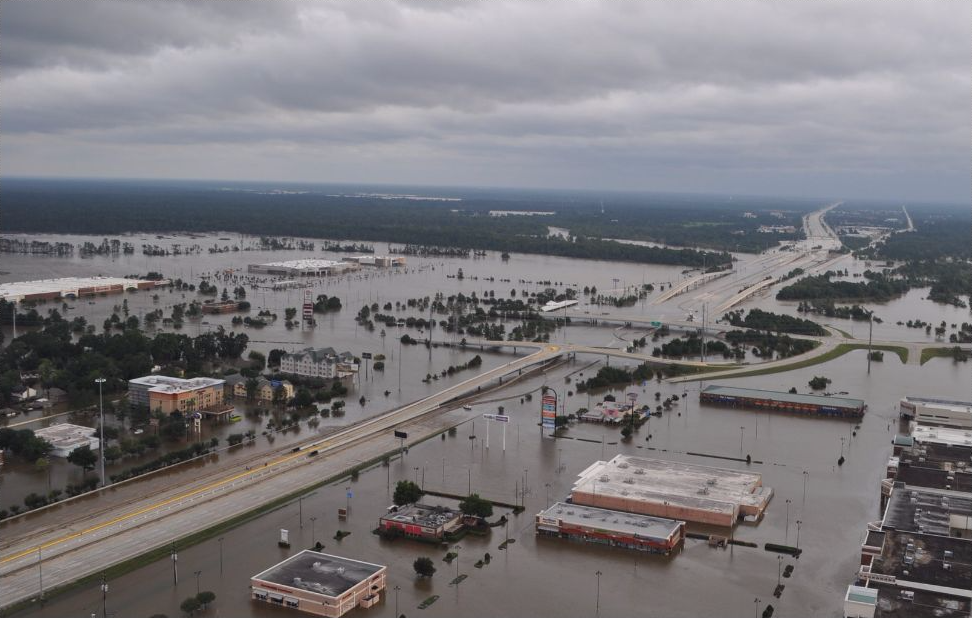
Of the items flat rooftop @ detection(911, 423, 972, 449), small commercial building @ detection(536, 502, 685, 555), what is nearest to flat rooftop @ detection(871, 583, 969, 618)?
small commercial building @ detection(536, 502, 685, 555)

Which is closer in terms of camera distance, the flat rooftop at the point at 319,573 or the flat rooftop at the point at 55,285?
the flat rooftop at the point at 319,573

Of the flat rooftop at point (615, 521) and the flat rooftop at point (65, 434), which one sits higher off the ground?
the flat rooftop at point (65, 434)

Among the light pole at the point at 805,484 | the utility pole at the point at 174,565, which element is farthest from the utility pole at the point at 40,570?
the light pole at the point at 805,484

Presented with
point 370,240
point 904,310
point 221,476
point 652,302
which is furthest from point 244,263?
point 221,476

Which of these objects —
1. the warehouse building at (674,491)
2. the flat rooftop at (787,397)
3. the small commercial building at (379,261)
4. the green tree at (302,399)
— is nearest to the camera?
the warehouse building at (674,491)

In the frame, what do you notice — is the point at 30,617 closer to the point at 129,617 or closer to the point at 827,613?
the point at 129,617

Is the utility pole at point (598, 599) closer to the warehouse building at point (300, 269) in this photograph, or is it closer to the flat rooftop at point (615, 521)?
the flat rooftop at point (615, 521)

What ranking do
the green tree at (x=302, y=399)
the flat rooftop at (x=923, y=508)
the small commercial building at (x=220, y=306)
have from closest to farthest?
the flat rooftop at (x=923, y=508) < the green tree at (x=302, y=399) < the small commercial building at (x=220, y=306)
